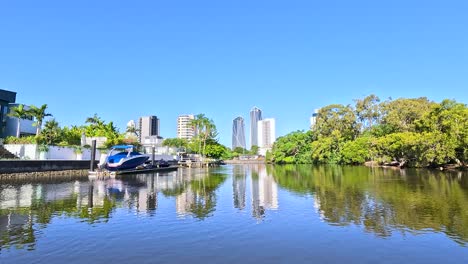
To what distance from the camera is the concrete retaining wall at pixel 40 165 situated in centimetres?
3225

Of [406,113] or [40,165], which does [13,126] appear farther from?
[406,113]

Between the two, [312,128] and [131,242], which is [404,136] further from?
[131,242]

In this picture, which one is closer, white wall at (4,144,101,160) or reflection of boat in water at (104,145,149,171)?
white wall at (4,144,101,160)

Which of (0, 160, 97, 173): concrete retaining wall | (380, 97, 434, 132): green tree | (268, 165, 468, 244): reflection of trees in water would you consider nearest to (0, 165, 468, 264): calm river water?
(268, 165, 468, 244): reflection of trees in water

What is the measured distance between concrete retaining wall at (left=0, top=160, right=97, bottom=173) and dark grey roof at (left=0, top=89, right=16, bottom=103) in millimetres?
19835

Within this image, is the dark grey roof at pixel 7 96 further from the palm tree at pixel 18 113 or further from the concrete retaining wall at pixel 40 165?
the concrete retaining wall at pixel 40 165

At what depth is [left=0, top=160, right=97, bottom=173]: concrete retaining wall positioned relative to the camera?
3225 centimetres

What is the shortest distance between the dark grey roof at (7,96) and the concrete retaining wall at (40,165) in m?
19.8

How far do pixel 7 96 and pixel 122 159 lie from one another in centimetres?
2483

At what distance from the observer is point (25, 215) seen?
47.7ft

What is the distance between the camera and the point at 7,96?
2060 inches

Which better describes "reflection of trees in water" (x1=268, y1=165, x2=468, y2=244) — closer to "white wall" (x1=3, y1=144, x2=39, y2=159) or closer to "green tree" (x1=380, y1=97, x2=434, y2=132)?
"white wall" (x1=3, y1=144, x2=39, y2=159)

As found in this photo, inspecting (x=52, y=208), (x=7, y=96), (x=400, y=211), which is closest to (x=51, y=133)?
(x=7, y=96)

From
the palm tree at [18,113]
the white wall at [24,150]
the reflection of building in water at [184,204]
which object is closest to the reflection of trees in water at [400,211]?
the reflection of building in water at [184,204]
